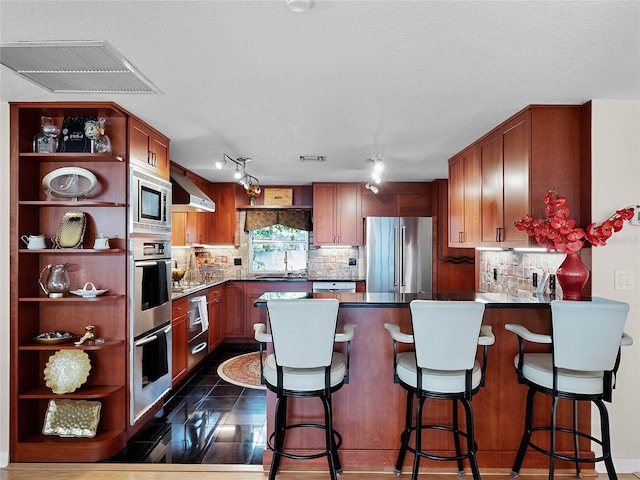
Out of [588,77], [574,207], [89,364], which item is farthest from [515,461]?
[89,364]

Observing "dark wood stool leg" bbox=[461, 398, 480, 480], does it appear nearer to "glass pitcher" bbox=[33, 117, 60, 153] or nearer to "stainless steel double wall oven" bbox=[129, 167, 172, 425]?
"stainless steel double wall oven" bbox=[129, 167, 172, 425]

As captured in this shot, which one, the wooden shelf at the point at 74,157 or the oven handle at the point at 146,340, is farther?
the oven handle at the point at 146,340

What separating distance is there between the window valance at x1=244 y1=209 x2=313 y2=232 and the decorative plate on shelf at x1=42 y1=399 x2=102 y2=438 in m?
3.62

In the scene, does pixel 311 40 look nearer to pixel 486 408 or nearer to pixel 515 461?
pixel 486 408

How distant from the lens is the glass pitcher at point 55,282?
8.65ft

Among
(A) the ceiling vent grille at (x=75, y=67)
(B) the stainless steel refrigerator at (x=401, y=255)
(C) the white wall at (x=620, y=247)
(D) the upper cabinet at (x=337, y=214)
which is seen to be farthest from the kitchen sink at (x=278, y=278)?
(C) the white wall at (x=620, y=247)

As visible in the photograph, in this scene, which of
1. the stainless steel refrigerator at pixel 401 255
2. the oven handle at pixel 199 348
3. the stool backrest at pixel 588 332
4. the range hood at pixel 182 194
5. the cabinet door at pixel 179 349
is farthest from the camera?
the stainless steel refrigerator at pixel 401 255

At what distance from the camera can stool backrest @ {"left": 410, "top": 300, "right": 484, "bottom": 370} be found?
203cm

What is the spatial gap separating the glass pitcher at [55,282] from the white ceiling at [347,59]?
114 cm

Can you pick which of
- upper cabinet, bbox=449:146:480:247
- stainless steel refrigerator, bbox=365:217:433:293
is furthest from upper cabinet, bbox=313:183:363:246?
upper cabinet, bbox=449:146:480:247

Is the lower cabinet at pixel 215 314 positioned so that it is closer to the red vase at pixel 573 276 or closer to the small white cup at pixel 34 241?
the small white cup at pixel 34 241

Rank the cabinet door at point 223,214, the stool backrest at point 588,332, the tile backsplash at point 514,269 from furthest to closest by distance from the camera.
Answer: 1. the cabinet door at point 223,214
2. the tile backsplash at point 514,269
3. the stool backrest at point 588,332

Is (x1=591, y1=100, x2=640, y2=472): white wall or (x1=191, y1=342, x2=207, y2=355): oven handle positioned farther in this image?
(x1=191, y1=342, x2=207, y2=355): oven handle

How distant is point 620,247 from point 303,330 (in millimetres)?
2132
